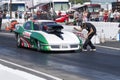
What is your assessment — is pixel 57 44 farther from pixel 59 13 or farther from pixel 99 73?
A: pixel 59 13

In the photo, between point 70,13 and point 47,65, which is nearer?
point 47,65

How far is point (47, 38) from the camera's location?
18031mm

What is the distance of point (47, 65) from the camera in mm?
14422

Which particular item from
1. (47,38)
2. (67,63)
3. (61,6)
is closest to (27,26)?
(47,38)

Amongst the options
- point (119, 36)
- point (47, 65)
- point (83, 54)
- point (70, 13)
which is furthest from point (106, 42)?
point (70, 13)

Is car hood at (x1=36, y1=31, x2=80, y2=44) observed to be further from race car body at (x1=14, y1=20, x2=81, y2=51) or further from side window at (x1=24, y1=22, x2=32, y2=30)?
side window at (x1=24, y1=22, x2=32, y2=30)

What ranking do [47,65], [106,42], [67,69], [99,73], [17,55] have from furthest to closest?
[106,42], [17,55], [47,65], [67,69], [99,73]

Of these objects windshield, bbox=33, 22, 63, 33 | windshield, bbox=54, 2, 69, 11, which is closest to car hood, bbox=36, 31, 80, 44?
windshield, bbox=33, 22, 63, 33

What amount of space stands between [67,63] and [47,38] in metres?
3.31

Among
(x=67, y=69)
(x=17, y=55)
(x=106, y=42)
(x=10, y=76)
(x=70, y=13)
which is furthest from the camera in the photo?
(x=70, y=13)

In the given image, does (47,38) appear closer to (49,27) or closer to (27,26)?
(49,27)

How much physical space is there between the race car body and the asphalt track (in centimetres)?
29

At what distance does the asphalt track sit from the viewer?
12.0 meters

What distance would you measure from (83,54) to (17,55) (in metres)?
2.64
